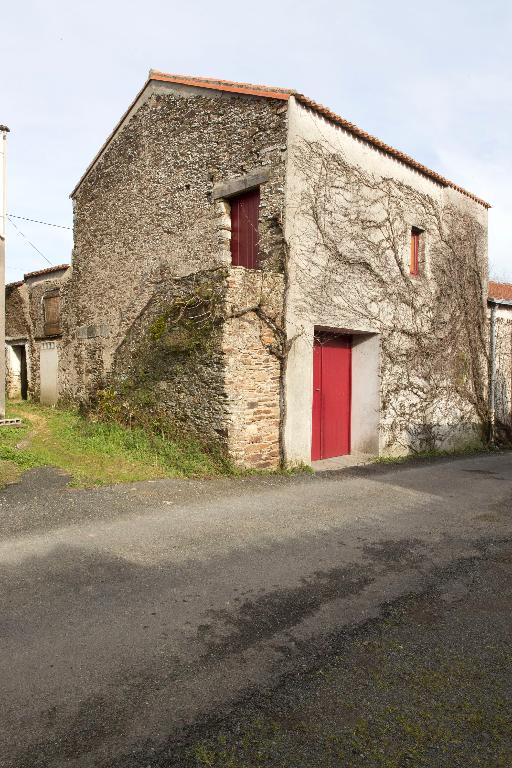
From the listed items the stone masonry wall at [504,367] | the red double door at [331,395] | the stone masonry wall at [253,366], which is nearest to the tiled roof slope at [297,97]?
the stone masonry wall at [253,366]

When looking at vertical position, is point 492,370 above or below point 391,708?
above

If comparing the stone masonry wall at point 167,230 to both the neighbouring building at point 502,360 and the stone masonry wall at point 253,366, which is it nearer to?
the stone masonry wall at point 253,366

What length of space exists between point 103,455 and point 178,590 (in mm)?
5196

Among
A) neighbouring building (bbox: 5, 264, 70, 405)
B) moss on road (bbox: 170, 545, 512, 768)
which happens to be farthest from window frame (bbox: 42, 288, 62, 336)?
moss on road (bbox: 170, 545, 512, 768)

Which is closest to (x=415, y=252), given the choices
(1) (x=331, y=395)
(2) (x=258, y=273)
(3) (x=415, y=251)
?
(3) (x=415, y=251)

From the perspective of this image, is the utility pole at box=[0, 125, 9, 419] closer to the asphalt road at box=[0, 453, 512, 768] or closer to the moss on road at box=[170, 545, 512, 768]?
the asphalt road at box=[0, 453, 512, 768]

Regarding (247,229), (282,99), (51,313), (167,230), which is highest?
(282,99)

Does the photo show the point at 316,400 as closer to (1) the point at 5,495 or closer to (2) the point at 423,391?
(2) the point at 423,391

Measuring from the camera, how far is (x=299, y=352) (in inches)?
350

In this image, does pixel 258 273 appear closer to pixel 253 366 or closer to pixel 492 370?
pixel 253 366

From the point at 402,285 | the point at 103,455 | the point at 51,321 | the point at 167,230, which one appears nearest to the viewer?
the point at 103,455

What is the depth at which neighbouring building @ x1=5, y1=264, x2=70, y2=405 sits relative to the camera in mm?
14836

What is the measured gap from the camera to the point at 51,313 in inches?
590

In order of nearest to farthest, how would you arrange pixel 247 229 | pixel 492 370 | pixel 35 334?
pixel 247 229 < pixel 492 370 < pixel 35 334
